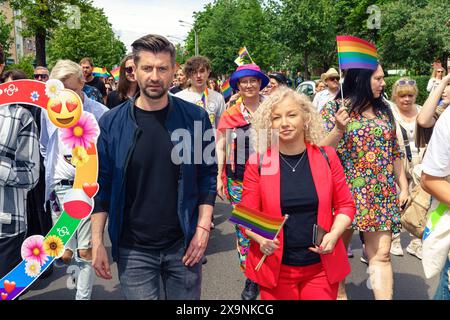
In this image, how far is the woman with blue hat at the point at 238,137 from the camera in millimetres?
4527

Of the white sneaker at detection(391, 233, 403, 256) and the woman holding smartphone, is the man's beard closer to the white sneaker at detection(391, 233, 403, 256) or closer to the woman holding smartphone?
the woman holding smartphone

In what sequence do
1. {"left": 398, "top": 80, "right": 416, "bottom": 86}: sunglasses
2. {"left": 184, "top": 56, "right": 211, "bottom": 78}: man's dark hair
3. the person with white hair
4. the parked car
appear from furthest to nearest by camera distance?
the parked car, {"left": 184, "top": 56, "right": 211, "bottom": 78}: man's dark hair, {"left": 398, "top": 80, "right": 416, "bottom": 86}: sunglasses, the person with white hair

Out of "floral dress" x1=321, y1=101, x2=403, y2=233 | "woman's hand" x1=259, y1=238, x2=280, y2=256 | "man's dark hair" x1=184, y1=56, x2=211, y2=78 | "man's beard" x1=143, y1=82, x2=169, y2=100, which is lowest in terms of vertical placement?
"woman's hand" x1=259, y1=238, x2=280, y2=256

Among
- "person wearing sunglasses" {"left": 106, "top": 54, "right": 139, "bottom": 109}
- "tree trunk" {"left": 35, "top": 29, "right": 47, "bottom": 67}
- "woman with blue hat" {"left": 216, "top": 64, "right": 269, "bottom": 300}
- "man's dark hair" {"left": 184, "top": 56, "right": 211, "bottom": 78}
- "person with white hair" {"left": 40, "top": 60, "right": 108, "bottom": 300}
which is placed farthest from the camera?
"tree trunk" {"left": 35, "top": 29, "right": 47, "bottom": 67}

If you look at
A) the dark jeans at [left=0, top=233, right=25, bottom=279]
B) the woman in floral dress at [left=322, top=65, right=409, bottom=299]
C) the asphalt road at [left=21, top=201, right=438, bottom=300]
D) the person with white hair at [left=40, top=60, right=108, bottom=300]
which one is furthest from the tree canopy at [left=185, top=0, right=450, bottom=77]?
the dark jeans at [left=0, top=233, right=25, bottom=279]

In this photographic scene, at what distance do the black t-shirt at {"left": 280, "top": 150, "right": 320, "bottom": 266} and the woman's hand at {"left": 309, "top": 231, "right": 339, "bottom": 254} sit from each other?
68 mm

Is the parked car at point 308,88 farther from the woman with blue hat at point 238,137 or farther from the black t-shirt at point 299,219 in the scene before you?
the black t-shirt at point 299,219

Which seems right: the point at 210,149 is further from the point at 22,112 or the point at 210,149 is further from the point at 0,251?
the point at 0,251

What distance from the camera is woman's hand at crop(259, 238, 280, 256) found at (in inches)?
103

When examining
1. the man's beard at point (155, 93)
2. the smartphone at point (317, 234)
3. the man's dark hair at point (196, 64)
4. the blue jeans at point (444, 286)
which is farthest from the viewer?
the man's dark hair at point (196, 64)

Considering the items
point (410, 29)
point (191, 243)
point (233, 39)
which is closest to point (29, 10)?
point (233, 39)

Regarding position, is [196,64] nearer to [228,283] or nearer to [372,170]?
[228,283]

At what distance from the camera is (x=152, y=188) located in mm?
2604

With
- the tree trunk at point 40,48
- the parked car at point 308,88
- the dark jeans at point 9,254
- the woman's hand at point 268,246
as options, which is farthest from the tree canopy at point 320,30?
the dark jeans at point 9,254
